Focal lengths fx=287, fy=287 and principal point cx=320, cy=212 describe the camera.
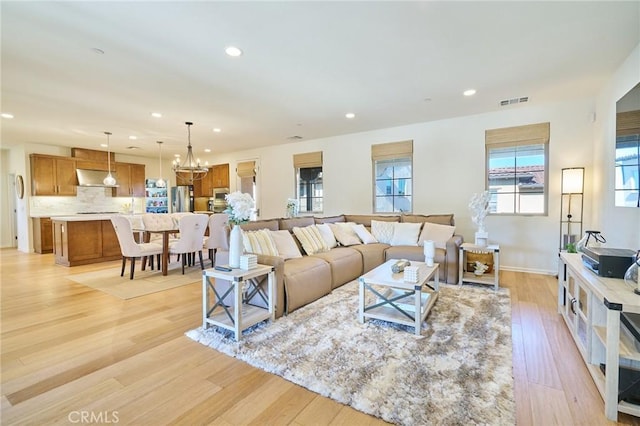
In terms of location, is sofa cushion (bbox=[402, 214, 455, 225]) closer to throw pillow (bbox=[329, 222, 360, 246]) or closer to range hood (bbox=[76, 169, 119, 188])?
throw pillow (bbox=[329, 222, 360, 246])

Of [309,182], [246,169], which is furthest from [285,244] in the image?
[246,169]

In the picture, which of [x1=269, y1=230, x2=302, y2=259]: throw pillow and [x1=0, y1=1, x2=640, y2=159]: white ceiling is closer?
[x1=0, y1=1, x2=640, y2=159]: white ceiling

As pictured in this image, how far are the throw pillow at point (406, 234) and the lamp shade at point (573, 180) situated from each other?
2.04m

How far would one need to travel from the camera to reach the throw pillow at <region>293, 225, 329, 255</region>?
3855mm

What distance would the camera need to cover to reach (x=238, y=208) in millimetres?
2629

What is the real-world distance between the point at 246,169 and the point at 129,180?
348 cm

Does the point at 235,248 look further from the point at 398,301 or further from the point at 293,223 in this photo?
the point at 398,301

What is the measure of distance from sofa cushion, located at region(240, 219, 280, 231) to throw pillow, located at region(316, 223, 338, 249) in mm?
733

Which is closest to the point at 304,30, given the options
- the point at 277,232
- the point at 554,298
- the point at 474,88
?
the point at 277,232

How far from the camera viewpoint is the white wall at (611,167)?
2740 millimetres

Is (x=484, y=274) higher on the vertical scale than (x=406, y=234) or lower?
lower

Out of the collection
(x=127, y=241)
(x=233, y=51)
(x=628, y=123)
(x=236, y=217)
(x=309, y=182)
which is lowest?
(x=127, y=241)

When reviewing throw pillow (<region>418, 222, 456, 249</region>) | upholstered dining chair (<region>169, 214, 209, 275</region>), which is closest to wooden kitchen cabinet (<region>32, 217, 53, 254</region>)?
upholstered dining chair (<region>169, 214, 209, 275</region>)

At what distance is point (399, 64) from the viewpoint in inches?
118
